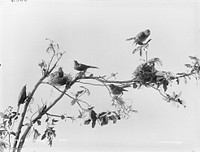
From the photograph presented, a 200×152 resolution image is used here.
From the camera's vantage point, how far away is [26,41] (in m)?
0.72

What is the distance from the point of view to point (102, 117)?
2.32ft

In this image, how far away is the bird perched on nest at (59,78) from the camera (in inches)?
28.2

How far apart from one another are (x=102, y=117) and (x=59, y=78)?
158 millimetres

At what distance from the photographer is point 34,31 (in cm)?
72

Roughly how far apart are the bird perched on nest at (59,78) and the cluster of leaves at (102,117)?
0.11 m

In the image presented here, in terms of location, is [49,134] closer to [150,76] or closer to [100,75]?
[100,75]

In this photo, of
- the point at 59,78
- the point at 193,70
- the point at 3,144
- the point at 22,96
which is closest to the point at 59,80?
the point at 59,78

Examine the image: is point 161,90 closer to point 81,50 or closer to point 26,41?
point 81,50

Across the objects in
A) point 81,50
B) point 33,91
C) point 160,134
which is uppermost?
point 81,50

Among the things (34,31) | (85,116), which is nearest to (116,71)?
(85,116)

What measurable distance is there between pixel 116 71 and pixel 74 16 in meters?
0.19

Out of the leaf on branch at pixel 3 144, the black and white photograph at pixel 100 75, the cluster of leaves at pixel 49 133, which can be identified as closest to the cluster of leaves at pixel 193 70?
the black and white photograph at pixel 100 75

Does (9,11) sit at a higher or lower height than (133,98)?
higher

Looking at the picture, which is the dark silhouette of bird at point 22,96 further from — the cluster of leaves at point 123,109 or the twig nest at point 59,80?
the cluster of leaves at point 123,109
